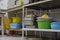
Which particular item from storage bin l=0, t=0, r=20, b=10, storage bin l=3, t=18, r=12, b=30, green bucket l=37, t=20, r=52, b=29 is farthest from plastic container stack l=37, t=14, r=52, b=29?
storage bin l=3, t=18, r=12, b=30

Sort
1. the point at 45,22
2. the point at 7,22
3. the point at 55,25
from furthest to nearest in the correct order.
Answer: the point at 7,22
the point at 45,22
the point at 55,25

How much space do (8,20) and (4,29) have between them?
240 mm

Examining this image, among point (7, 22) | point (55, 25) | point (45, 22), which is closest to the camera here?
point (55, 25)

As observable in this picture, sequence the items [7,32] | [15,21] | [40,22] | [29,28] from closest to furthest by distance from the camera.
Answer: [40,22]
[29,28]
[15,21]
[7,32]

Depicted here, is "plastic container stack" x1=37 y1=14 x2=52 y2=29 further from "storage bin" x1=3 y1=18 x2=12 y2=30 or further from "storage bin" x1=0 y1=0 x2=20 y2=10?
"storage bin" x1=3 y1=18 x2=12 y2=30

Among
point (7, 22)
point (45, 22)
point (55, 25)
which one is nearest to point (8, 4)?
point (7, 22)

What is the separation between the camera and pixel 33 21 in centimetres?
176

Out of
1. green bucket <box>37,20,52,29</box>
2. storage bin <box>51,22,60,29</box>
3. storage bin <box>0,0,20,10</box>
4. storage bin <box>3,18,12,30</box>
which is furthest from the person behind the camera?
storage bin <box>3,18,12,30</box>

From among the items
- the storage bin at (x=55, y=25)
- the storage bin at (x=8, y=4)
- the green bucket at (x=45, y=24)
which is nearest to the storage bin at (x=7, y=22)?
the storage bin at (x=8, y=4)

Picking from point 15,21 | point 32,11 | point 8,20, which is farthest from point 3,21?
point 32,11

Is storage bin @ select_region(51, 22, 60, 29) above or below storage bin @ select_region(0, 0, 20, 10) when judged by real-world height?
below

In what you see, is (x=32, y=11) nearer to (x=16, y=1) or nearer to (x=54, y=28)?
(x=16, y=1)

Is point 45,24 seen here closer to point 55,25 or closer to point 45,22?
point 45,22

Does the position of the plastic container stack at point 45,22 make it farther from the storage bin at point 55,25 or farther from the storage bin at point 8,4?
the storage bin at point 8,4
